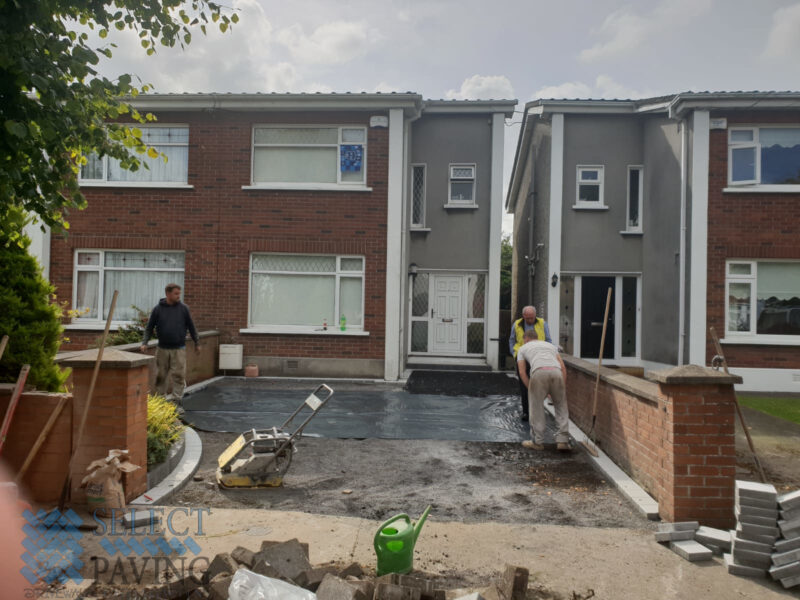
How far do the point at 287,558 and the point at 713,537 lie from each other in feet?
9.62

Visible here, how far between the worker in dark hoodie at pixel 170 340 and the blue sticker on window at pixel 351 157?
5315 millimetres

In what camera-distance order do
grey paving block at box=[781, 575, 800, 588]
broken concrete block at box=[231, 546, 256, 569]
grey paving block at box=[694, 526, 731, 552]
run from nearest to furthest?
broken concrete block at box=[231, 546, 256, 569], grey paving block at box=[781, 575, 800, 588], grey paving block at box=[694, 526, 731, 552]

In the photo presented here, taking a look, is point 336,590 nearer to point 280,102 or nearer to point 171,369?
point 171,369

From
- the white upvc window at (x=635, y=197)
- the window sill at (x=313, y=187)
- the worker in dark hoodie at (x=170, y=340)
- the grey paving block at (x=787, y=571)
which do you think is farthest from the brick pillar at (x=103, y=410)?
the white upvc window at (x=635, y=197)

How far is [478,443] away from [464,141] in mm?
9087

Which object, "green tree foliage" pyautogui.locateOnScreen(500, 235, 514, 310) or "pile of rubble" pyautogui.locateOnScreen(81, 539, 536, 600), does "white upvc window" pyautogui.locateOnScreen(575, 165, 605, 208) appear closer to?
"green tree foliage" pyautogui.locateOnScreen(500, 235, 514, 310)

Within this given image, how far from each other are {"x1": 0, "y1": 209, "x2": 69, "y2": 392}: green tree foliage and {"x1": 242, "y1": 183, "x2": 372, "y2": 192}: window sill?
7.36 m

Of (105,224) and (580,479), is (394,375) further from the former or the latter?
(105,224)

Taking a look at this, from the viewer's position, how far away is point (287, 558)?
3.09 metres

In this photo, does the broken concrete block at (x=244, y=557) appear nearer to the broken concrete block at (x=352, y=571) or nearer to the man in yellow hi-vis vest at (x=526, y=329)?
the broken concrete block at (x=352, y=571)

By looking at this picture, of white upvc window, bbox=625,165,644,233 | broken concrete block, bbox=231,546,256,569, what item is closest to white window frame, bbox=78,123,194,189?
white upvc window, bbox=625,165,644,233

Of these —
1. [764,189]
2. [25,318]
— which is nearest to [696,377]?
[25,318]

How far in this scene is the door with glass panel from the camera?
13.8 meters

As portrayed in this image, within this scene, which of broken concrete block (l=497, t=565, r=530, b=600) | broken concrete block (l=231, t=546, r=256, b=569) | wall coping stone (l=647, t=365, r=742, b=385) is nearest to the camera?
broken concrete block (l=497, t=565, r=530, b=600)
